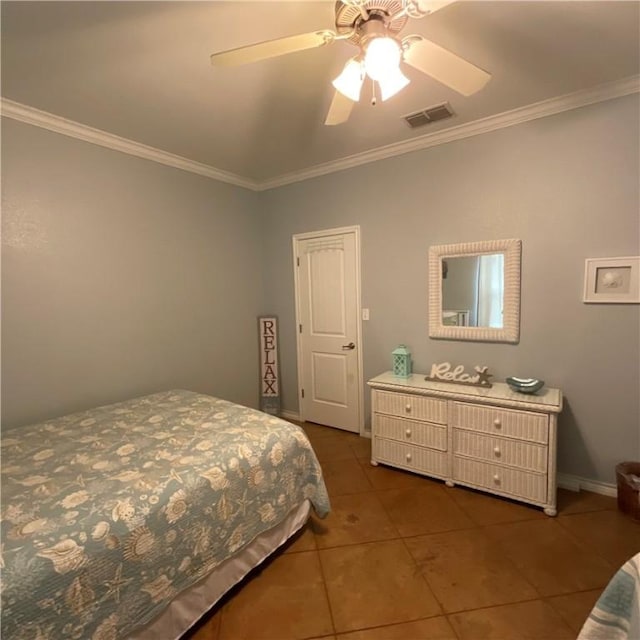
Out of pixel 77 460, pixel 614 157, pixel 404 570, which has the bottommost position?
pixel 404 570

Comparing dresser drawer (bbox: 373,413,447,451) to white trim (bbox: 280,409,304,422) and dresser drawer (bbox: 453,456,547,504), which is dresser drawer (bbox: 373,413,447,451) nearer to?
dresser drawer (bbox: 453,456,547,504)

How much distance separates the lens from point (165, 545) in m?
1.34

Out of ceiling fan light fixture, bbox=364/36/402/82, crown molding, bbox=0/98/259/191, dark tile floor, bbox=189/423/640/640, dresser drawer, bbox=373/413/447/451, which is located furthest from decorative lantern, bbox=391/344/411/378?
crown molding, bbox=0/98/259/191

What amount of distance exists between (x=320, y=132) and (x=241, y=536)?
265cm

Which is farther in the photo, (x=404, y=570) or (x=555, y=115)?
(x=555, y=115)

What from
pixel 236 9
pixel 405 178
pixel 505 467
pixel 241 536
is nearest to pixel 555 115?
pixel 405 178

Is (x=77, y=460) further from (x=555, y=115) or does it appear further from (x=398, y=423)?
(x=555, y=115)

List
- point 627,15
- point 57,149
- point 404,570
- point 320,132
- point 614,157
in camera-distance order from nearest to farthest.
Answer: point 627,15
point 404,570
point 614,157
point 57,149
point 320,132

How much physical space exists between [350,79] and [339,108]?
290 millimetres

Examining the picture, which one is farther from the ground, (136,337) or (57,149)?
(57,149)

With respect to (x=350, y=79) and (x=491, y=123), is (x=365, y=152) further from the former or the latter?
(x=350, y=79)

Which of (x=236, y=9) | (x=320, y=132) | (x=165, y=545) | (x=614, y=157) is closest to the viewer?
(x=165, y=545)

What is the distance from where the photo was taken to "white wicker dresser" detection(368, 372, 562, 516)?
2.15 metres

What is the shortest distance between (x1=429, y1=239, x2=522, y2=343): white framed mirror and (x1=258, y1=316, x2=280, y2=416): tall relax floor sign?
1719 mm
